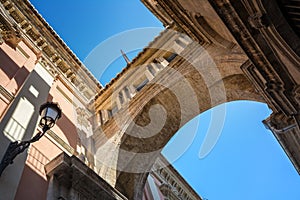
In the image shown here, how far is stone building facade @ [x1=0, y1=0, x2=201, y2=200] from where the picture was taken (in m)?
5.21

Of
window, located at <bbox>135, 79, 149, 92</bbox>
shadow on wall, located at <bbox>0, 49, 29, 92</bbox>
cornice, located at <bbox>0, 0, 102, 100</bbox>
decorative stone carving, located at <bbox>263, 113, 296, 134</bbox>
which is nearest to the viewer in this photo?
decorative stone carving, located at <bbox>263, 113, 296, 134</bbox>

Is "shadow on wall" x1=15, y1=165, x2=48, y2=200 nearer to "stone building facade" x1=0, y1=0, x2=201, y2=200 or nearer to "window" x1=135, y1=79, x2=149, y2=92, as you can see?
"stone building facade" x1=0, y1=0, x2=201, y2=200

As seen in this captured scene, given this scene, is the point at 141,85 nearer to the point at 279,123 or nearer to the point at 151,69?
the point at 151,69

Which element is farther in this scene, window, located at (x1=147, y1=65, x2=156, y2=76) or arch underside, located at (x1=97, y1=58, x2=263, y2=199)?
window, located at (x1=147, y1=65, x2=156, y2=76)

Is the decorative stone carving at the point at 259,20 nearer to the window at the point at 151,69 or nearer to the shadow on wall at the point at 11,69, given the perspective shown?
the shadow on wall at the point at 11,69

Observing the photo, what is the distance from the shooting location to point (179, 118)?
8.27 metres

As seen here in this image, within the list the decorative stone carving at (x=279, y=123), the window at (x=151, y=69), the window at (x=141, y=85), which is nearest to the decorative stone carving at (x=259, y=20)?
the decorative stone carving at (x=279, y=123)

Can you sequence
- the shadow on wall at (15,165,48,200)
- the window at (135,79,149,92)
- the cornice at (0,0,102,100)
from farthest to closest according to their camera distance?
the window at (135,79,149,92) < the cornice at (0,0,102,100) < the shadow on wall at (15,165,48,200)

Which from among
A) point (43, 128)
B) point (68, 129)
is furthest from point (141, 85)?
point (43, 128)

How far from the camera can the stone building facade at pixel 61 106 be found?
17.1 ft

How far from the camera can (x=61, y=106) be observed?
24.6 ft

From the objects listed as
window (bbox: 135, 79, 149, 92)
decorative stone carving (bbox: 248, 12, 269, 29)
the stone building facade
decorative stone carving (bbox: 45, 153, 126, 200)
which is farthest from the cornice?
decorative stone carving (bbox: 248, 12, 269, 29)

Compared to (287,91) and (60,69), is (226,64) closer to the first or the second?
(287,91)

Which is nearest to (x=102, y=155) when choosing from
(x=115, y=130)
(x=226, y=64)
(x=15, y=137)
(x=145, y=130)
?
(x=115, y=130)
